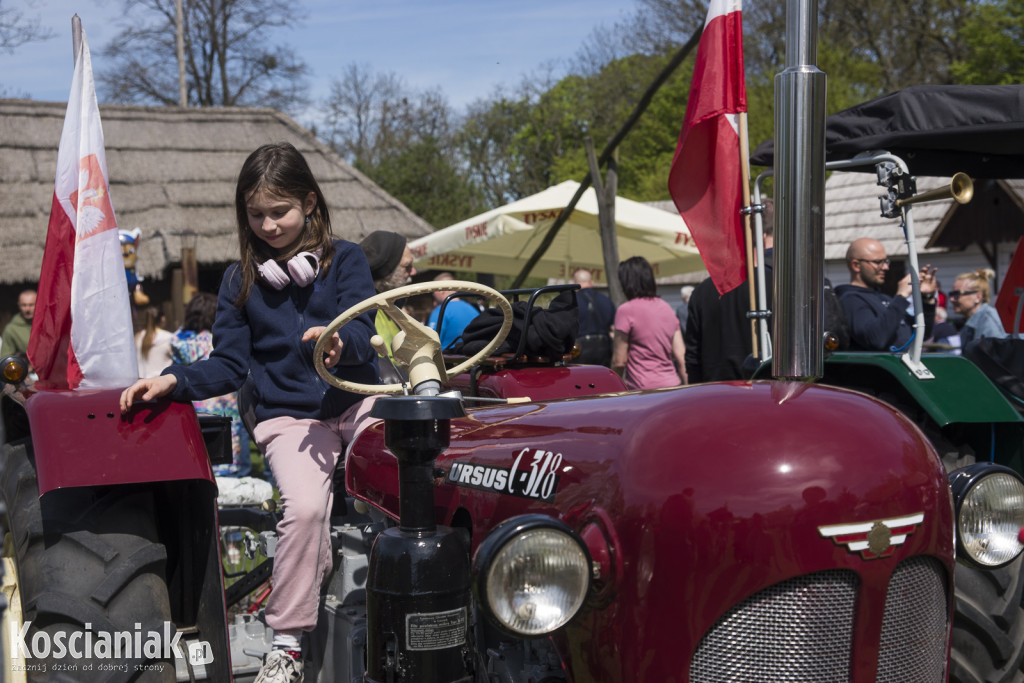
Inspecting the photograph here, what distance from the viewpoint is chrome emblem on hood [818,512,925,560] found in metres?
1.57

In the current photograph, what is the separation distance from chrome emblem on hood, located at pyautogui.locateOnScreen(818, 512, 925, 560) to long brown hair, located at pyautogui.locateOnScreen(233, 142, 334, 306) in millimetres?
1904

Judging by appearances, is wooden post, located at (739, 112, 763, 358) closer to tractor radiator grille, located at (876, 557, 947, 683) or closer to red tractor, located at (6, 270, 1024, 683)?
red tractor, located at (6, 270, 1024, 683)

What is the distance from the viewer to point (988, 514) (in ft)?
6.45

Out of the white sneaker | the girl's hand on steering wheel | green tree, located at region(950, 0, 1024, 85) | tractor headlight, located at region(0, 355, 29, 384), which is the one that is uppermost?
green tree, located at region(950, 0, 1024, 85)

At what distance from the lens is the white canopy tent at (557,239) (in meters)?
9.45

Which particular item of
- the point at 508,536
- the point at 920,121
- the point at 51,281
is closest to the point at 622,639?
the point at 508,536

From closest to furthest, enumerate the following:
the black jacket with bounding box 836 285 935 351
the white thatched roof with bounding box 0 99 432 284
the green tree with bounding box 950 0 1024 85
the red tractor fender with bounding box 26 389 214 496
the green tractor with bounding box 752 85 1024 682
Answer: the red tractor fender with bounding box 26 389 214 496 → the green tractor with bounding box 752 85 1024 682 → the black jacket with bounding box 836 285 935 351 → the white thatched roof with bounding box 0 99 432 284 → the green tree with bounding box 950 0 1024 85

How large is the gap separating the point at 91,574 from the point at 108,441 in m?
0.34

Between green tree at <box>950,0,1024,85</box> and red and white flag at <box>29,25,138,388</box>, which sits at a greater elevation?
green tree at <box>950,0,1024,85</box>

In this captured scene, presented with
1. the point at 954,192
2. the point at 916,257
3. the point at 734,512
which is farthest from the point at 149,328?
the point at 734,512

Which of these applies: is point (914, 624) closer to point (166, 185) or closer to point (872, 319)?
point (872, 319)

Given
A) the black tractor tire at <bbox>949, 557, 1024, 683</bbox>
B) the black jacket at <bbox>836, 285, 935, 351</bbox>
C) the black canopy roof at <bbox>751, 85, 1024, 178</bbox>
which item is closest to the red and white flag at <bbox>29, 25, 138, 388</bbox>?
the black tractor tire at <bbox>949, 557, 1024, 683</bbox>

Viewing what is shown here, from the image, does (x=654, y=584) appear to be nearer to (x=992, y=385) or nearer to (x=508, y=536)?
(x=508, y=536)

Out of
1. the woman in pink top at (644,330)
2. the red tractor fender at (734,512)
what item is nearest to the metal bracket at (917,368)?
the red tractor fender at (734,512)
